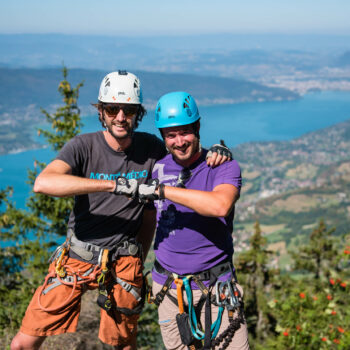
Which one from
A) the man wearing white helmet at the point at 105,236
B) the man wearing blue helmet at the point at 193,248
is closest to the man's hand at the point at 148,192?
the man wearing blue helmet at the point at 193,248

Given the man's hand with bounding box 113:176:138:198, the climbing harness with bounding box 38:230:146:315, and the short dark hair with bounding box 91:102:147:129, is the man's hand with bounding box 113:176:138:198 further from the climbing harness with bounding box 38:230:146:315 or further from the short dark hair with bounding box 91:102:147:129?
the short dark hair with bounding box 91:102:147:129

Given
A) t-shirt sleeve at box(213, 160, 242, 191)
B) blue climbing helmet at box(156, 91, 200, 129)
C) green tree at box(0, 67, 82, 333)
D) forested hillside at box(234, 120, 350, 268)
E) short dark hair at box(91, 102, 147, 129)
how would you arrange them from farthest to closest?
forested hillside at box(234, 120, 350, 268)
green tree at box(0, 67, 82, 333)
short dark hair at box(91, 102, 147, 129)
blue climbing helmet at box(156, 91, 200, 129)
t-shirt sleeve at box(213, 160, 242, 191)

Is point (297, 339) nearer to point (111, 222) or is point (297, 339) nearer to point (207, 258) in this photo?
point (207, 258)

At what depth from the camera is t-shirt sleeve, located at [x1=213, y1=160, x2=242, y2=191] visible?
3.29 metres

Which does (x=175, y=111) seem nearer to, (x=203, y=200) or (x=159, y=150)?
(x=159, y=150)

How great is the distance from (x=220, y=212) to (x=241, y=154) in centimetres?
15456

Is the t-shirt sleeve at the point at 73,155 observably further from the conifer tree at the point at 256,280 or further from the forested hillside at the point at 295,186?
the forested hillside at the point at 295,186

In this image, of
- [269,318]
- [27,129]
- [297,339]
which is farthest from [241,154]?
[297,339]

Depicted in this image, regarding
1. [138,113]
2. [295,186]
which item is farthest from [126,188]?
[295,186]

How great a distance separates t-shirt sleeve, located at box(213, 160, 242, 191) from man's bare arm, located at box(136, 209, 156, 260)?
128cm

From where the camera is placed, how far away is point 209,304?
3566mm

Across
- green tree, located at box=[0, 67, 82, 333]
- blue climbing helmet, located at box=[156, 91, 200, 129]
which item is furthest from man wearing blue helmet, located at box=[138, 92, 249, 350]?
green tree, located at box=[0, 67, 82, 333]

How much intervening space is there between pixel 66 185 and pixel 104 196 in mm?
689

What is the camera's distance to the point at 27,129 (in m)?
161
